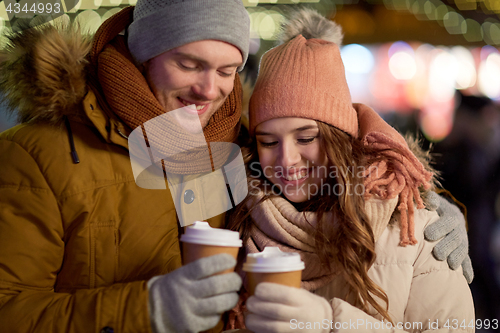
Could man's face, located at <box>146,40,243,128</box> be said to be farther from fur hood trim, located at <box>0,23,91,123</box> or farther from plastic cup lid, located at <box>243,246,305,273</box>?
plastic cup lid, located at <box>243,246,305,273</box>

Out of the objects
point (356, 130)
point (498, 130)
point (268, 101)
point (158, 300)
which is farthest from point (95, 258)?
point (498, 130)

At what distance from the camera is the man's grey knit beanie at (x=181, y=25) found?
1519 millimetres

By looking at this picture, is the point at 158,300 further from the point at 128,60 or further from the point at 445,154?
the point at 445,154

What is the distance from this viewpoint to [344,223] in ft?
5.25

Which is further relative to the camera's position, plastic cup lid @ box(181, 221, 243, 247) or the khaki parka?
the khaki parka

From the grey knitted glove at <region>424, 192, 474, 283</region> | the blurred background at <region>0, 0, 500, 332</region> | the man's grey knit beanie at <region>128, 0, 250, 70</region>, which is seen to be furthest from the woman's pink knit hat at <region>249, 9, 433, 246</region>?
the blurred background at <region>0, 0, 500, 332</region>

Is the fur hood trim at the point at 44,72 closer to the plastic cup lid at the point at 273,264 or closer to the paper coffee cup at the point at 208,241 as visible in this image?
the paper coffee cup at the point at 208,241

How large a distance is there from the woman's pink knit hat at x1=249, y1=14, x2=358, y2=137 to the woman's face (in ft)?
0.14

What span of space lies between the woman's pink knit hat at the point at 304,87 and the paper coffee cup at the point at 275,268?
670mm

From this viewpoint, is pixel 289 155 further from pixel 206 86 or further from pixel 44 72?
pixel 44 72

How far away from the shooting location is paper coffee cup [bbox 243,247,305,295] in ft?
3.71

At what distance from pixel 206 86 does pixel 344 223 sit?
0.75 metres

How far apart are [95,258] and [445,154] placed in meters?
3.26

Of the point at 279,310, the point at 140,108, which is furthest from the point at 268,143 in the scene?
the point at 279,310
